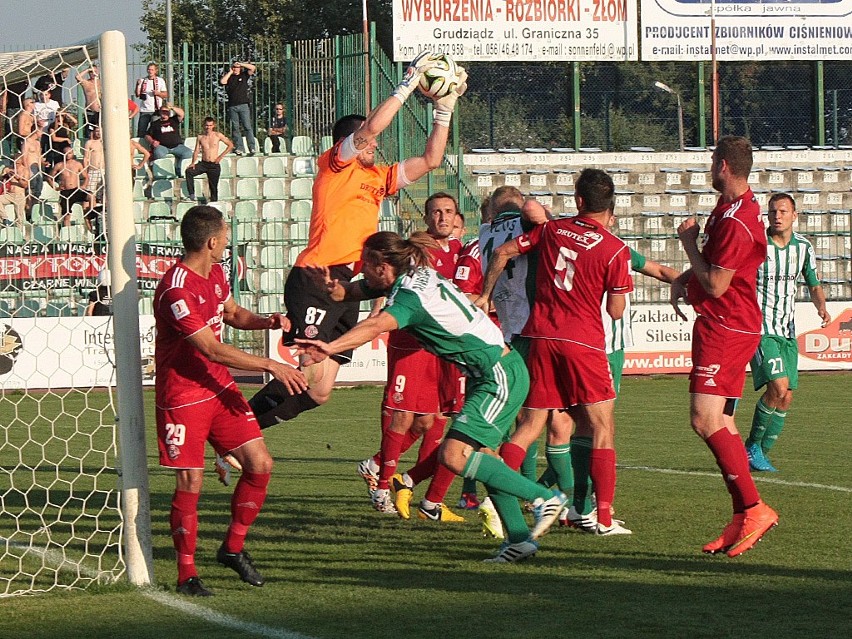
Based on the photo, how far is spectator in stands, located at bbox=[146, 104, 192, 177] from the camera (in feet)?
82.2

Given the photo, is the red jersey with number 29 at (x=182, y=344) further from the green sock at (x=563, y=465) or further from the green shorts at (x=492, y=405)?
the green sock at (x=563, y=465)

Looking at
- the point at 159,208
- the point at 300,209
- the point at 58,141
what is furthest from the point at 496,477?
the point at 159,208

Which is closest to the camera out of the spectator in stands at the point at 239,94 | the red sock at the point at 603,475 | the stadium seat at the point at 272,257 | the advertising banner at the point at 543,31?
the red sock at the point at 603,475

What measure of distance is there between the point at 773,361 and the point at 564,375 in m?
4.33

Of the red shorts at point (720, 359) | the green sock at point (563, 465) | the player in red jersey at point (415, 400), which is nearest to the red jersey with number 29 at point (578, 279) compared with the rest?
the red shorts at point (720, 359)

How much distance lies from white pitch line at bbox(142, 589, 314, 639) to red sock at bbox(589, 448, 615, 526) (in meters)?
2.57

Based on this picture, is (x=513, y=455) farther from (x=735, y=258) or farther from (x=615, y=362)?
(x=615, y=362)

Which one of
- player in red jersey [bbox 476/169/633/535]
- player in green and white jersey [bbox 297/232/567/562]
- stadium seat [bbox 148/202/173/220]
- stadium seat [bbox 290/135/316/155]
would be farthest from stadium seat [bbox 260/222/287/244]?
player in green and white jersey [bbox 297/232/567/562]

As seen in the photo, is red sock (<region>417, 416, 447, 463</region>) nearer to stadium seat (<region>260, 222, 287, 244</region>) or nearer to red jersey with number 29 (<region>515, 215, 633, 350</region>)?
red jersey with number 29 (<region>515, 215, 633, 350</region>)

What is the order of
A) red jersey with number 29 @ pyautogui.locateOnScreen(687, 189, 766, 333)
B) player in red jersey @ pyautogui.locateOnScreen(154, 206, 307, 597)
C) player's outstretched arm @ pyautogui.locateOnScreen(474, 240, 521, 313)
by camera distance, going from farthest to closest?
player's outstretched arm @ pyautogui.locateOnScreen(474, 240, 521, 313)
red jersey with number 29 @ pyautogui.locateOnScreen(687, 189, 766, 333)
player in red jersey @ pyautogui.locateOnScreen(154, 206, 307, 597)

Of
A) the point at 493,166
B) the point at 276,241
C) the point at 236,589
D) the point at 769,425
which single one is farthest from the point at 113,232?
the point at 493,166

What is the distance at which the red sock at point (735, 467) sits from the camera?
707 centimetres

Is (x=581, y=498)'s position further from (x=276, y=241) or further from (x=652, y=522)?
(x=276, y=241)

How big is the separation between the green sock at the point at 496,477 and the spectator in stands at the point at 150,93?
19.5 m
